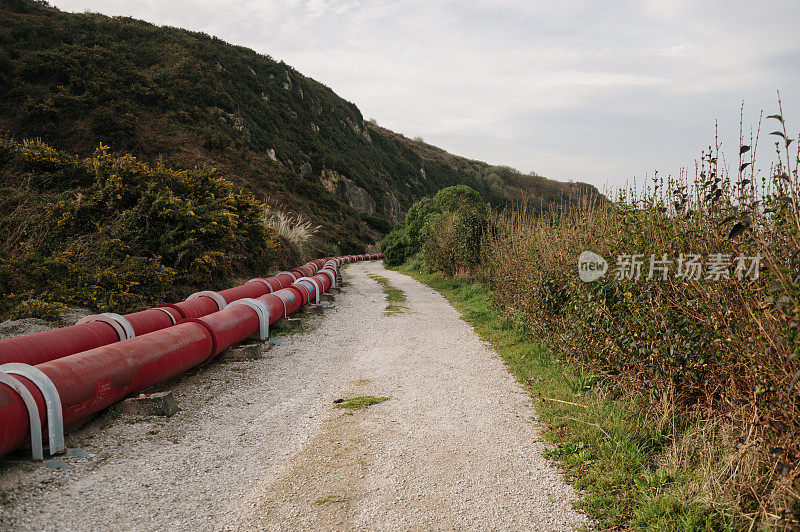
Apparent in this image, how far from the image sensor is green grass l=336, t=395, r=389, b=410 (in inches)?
200

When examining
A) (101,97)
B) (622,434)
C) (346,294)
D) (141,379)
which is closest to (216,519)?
(141,379)

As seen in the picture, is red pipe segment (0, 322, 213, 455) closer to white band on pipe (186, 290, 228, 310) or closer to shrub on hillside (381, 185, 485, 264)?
white band on pipe (186, 290, 228, 310)

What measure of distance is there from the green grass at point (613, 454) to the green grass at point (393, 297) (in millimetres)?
5806

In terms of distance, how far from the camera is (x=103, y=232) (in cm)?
1010

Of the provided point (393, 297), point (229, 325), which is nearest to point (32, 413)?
point (229, 325)

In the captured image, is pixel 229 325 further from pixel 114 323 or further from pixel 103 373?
pixel 103 373

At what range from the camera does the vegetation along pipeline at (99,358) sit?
3535 mm

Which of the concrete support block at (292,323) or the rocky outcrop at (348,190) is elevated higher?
the rocky outcrop at (348,190)

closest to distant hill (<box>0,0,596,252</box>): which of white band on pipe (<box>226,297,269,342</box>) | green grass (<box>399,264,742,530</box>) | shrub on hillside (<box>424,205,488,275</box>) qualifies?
shrub on hillside (<box>424,205,488,275</box>)

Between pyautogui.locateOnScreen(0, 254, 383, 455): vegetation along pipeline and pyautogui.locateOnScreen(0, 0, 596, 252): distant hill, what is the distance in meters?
6.12

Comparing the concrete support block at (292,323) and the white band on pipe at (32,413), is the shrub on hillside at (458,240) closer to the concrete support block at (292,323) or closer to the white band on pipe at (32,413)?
the concrete support block at (292,323)

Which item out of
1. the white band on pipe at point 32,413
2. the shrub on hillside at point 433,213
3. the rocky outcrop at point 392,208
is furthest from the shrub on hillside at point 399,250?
the rocky outcrop at point 392,208

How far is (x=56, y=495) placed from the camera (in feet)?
10.5

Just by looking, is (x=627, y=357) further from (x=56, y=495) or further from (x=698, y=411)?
(x=56, y=495)
